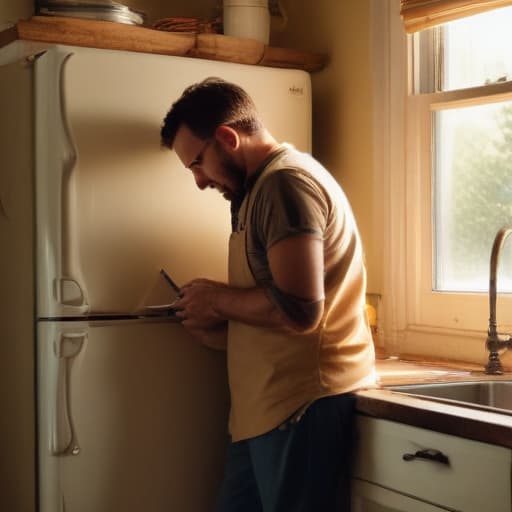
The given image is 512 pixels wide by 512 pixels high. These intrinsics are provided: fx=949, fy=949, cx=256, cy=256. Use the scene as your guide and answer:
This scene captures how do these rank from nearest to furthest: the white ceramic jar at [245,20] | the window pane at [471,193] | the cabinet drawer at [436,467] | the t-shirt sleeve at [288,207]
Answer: the cabinet drawer at [436,467]
the t-shirt sleeve at [288,207]
the window pane at [471,193]
the white ceramic jar at [245,20]

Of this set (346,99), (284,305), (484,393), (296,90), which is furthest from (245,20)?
(484,393)

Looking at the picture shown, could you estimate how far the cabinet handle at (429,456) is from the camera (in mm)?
1718

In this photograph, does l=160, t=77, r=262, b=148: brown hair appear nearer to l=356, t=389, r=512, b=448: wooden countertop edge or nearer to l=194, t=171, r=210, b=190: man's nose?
l=194, t=171, r=210, b=190: man's nose

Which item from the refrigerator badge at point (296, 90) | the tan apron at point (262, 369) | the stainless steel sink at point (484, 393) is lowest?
the stainless steel sink at point (484, 393)

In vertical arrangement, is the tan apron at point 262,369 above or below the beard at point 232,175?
below

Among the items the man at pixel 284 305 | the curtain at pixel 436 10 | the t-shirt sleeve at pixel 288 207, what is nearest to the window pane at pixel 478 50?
the curtain at pixel 436 10

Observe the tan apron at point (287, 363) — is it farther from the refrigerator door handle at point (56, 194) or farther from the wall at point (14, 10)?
the wall at point (14, 10)

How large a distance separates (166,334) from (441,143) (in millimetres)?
910

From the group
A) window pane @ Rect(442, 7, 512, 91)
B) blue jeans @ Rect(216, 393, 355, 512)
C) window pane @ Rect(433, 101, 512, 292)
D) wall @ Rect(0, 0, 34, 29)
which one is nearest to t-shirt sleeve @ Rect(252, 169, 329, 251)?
blue jeans @ Rect(216, 393, 355, 512)

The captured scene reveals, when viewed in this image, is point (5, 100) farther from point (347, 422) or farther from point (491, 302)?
point (491, 302)

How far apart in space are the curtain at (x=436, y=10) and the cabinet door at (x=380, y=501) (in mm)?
1127

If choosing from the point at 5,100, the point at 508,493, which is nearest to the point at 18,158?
the point at 5,100

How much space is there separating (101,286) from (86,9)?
0.68m

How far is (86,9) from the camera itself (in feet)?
7.49
